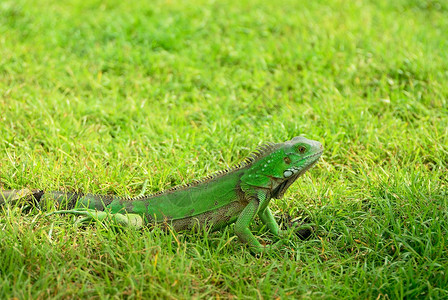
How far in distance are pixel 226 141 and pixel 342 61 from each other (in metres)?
2.51

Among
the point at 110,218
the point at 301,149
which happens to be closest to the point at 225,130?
the point at 301,149

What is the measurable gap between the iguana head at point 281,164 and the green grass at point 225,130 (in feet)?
1.48

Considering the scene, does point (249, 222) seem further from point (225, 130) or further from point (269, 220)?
point (225, 130)

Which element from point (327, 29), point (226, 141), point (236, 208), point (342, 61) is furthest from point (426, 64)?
point (236, 208)

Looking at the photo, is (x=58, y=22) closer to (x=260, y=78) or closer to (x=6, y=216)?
(x=260, y=78)

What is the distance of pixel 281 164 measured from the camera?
389 cm

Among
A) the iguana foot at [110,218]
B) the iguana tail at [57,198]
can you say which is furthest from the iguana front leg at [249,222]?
the iguana tail at [57,198]

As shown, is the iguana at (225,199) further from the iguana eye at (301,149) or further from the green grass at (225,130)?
the green grass at (225,130)

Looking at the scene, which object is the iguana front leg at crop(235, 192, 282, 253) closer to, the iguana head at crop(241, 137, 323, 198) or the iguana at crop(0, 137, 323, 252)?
the iguana at crop(0, 137, 323, 252)

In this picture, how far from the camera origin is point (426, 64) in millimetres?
6598

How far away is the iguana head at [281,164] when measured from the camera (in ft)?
12.6

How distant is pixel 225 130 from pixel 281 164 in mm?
1745

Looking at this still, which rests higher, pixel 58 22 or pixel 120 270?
pixel 58 22

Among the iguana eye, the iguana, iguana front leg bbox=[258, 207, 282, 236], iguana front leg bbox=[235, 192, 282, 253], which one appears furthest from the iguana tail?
the iguana eye
